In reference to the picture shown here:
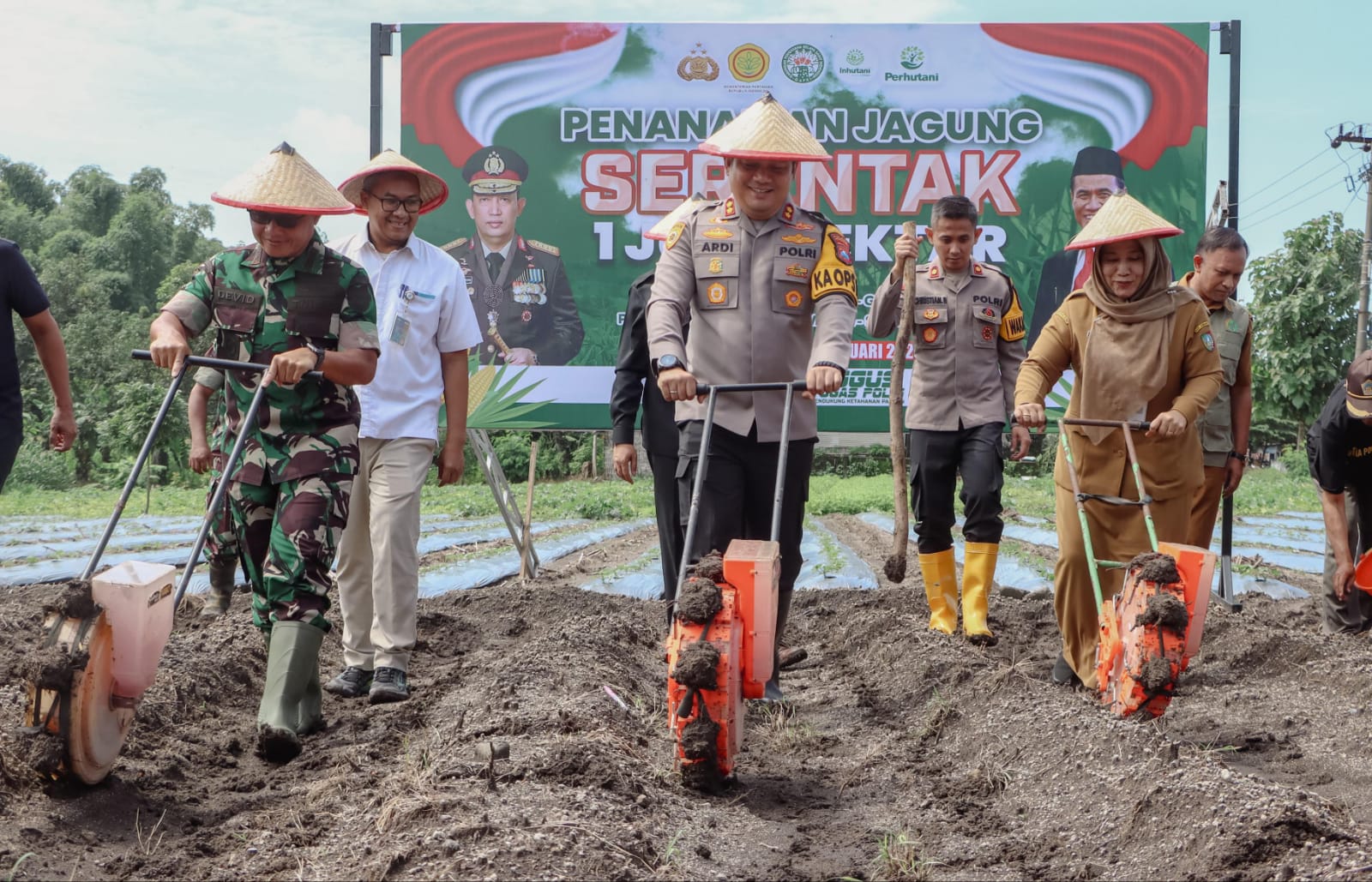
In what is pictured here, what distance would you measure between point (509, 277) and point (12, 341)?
403cm

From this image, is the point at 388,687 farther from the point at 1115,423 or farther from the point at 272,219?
the point at 1115,423

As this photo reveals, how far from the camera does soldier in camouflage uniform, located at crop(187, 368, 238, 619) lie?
455 cm

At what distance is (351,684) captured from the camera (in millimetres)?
5242

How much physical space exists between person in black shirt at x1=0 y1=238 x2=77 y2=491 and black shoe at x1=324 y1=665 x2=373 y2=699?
4.31 ft

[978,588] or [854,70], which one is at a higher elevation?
[854,70]

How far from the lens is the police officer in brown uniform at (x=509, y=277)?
8430 mm

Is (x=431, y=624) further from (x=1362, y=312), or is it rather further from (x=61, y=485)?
(x=1362, y=312)

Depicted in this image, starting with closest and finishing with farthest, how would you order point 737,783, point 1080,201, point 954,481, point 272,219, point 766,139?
point 737,783 → point 272,219 → point 766,139 → point 954,481 → point 1080,201

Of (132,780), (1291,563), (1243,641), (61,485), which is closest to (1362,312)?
(1291,563)

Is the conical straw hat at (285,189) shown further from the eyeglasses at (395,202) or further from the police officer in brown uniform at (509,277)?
the police officer in brown uniform at (509,277)

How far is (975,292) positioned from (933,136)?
237cm

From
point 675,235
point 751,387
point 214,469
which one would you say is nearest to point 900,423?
point 675,235

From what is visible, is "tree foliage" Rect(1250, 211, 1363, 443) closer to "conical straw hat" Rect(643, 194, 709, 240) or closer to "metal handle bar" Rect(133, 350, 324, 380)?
"conical straw hat" Rect(643, 194, 709, 240)

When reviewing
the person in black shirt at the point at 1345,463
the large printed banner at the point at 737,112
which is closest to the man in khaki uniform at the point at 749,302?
the person in black shirt at the point at 1345,463
